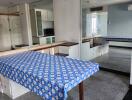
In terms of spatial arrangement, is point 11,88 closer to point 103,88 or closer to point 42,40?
point 103,88

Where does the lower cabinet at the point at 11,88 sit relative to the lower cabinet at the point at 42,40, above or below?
below

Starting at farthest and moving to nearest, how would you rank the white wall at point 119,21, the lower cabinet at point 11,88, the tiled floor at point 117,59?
1. the tiled floor at point 117,59
2. the white wall at point 119,21
3. the lower cabinet at point 11,88

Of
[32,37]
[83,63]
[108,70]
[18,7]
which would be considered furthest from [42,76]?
[18,7]

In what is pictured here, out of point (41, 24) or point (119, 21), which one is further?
point (41, 24)

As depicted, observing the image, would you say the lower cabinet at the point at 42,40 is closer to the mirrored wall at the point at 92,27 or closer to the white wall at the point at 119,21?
the mirrored wall at the point at 92,27

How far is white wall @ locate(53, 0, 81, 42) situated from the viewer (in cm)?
392

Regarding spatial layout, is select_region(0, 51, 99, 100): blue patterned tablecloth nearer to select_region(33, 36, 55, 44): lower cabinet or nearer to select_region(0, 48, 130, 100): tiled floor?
select_region(0, 48, 130, 100): tiled floor

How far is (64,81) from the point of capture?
54.4 inches

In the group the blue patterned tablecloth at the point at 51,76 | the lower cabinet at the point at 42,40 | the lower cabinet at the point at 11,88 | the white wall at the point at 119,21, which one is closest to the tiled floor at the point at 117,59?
the white wall at the point at 119,21

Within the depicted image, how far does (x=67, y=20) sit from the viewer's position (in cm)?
416

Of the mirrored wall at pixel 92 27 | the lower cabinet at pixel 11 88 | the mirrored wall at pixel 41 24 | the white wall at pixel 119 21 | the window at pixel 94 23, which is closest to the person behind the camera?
the lower cabinet at pixel 11 88

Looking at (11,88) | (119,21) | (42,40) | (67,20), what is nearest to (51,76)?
(11,88)

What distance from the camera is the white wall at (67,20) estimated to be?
392 centimetres

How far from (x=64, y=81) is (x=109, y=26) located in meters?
3.28
